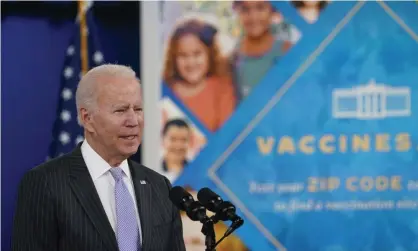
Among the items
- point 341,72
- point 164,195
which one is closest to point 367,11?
point 341,72

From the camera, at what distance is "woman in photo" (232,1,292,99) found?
4.27 metres

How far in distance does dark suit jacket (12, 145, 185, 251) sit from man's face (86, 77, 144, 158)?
0.45 feet

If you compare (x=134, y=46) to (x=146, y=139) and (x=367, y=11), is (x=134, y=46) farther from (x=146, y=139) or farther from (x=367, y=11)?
(x=367, y=11)

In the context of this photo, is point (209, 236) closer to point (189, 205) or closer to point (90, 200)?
point (189, 205)

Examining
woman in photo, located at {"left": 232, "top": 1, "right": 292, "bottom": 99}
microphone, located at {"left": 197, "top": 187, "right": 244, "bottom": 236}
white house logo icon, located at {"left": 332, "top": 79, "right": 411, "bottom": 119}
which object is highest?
woman in photo, located at {"left": 232, "top": 1, "right": 292, "bottom": 99}

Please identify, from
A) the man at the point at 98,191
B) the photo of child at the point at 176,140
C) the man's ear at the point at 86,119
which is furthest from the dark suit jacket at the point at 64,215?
the photo of child at the point at 176,140

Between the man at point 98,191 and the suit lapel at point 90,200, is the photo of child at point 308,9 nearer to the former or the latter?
the man at point 98,191

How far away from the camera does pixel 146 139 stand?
14.0 ft

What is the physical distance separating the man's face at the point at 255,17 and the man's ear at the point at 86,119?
2374 mm

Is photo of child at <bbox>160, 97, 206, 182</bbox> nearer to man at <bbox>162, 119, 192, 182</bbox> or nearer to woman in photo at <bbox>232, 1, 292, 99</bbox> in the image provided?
man at <bbox>162, 119, 192, 182</bbox>

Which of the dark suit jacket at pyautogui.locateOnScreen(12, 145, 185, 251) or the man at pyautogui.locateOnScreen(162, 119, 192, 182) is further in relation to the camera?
the man at pyautogui.locateOnScreen(162, 119, 192, 182)

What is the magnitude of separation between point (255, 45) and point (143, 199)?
2361mm

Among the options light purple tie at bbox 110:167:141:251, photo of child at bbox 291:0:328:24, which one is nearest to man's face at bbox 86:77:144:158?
light purple tie at bbox 110:167:141:251

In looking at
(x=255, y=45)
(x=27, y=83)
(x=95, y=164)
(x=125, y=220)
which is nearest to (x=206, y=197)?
(x=125, y=220)
